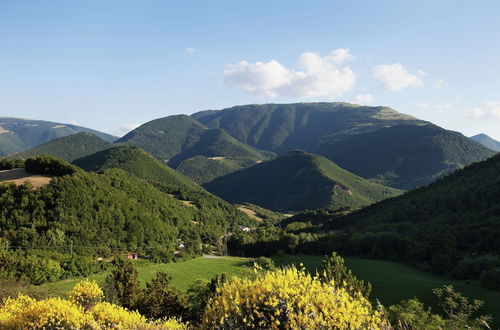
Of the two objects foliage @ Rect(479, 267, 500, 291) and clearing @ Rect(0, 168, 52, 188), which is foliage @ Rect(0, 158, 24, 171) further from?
foliage @ Rect(479, 267, 500, 291)

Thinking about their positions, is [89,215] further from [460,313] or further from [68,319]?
[460,313]

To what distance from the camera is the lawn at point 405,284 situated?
116 feet

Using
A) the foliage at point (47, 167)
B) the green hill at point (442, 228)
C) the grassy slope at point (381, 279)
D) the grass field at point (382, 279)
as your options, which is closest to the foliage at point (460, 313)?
the grass field at point (382, 279)

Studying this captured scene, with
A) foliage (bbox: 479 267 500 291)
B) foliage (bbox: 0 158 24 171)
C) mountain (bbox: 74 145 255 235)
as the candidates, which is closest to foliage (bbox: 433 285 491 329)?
foliage (bbox: 479 267 500 291)

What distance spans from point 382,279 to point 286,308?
4136cm

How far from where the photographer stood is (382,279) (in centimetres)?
4559

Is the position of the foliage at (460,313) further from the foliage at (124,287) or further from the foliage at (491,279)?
the foliage at (124,287)

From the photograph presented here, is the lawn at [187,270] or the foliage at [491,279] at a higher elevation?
the foliage at [491,279]

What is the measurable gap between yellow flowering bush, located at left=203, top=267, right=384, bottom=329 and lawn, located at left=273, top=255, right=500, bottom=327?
2661 cm

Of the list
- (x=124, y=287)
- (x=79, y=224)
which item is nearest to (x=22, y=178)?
(x=79, y=224)

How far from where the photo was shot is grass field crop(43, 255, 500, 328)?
35.9 metres

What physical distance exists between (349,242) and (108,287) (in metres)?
53.8

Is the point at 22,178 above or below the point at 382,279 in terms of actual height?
above

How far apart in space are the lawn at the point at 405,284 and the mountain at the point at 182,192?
5386 cm
